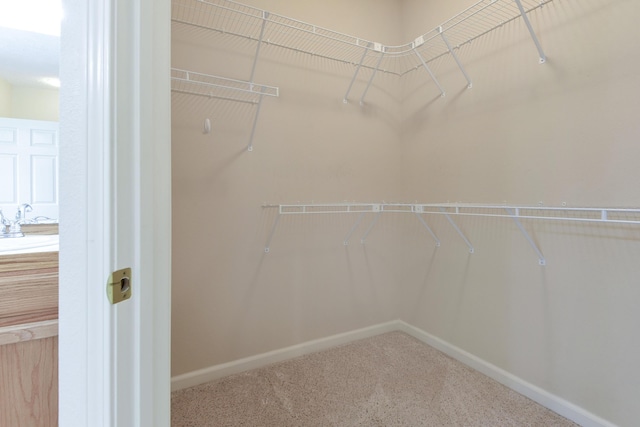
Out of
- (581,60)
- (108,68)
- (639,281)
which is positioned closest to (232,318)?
(108,68)

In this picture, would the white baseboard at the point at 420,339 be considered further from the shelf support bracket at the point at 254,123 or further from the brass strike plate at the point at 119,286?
the brass strike plate at the point at 119,286

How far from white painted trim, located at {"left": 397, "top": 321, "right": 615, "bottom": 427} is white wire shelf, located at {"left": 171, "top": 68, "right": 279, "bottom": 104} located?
1.99 metres

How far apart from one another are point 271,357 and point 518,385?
4.84 ft

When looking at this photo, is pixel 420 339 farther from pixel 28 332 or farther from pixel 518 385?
pixel 28 332

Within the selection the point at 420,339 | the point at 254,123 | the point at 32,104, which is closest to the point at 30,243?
the point at 32,104

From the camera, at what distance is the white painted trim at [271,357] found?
68.1 inches

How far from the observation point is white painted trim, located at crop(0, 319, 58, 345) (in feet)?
2.12

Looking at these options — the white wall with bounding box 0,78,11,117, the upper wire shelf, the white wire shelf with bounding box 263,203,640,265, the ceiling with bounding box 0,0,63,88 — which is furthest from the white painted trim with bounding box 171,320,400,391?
the upper wire shelf

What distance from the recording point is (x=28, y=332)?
659 mm

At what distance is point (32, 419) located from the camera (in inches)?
26.3

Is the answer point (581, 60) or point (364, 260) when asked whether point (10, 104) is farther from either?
point (581, 60)

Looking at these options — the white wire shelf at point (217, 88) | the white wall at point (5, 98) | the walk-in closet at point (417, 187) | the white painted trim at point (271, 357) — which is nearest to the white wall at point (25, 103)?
the white wall at point (5, 98)

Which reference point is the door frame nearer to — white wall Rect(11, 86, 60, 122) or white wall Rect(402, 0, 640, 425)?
white wall Rect(11, 86, 60, 122)

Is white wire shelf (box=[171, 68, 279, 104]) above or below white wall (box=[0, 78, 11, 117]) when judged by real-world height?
above
